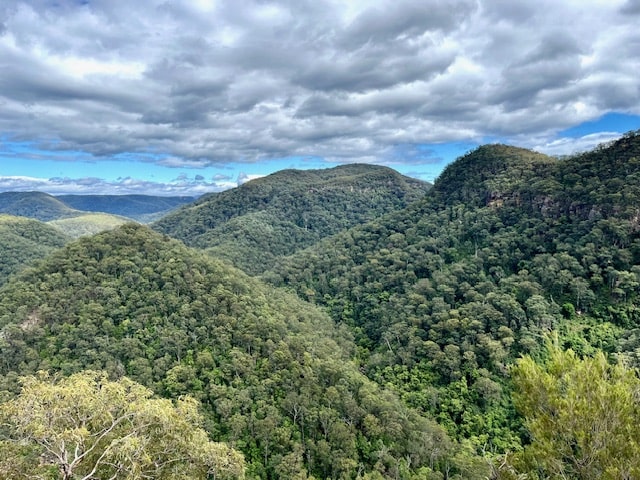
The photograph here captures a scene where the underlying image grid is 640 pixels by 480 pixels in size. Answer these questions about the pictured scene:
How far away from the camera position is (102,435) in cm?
1137

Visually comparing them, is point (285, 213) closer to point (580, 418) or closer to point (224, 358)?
point (224, 358)

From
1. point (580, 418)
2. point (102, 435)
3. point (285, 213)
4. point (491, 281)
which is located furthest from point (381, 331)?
point (285, 213)

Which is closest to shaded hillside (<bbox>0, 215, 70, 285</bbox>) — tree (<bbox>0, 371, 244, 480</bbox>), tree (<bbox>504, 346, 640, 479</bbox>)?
tree (<bbox>0, 371, 244, 480</bbox>)

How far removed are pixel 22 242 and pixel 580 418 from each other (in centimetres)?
15592

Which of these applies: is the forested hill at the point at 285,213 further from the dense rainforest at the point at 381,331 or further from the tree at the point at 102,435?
the tree at the point at 102,435

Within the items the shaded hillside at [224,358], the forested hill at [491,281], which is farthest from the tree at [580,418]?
the forested hill at [491,281]

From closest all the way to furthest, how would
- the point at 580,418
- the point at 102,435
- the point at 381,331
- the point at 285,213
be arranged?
the point at 102,435 → the point at 580,418 → the point at 381,331 → the point at 285,213

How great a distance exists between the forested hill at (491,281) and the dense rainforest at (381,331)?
287 mm

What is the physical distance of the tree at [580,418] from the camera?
A: 35.5ft

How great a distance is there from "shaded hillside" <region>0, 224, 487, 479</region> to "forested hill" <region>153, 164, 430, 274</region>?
67.0m

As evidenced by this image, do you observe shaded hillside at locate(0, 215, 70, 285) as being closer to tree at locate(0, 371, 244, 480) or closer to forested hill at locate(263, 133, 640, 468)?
forested hill at locate(263, 133, 640, 468)

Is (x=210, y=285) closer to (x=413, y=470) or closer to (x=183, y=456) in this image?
(x=413, y=470)

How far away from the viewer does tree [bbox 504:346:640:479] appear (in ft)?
35.5

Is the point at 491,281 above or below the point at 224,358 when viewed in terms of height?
above
